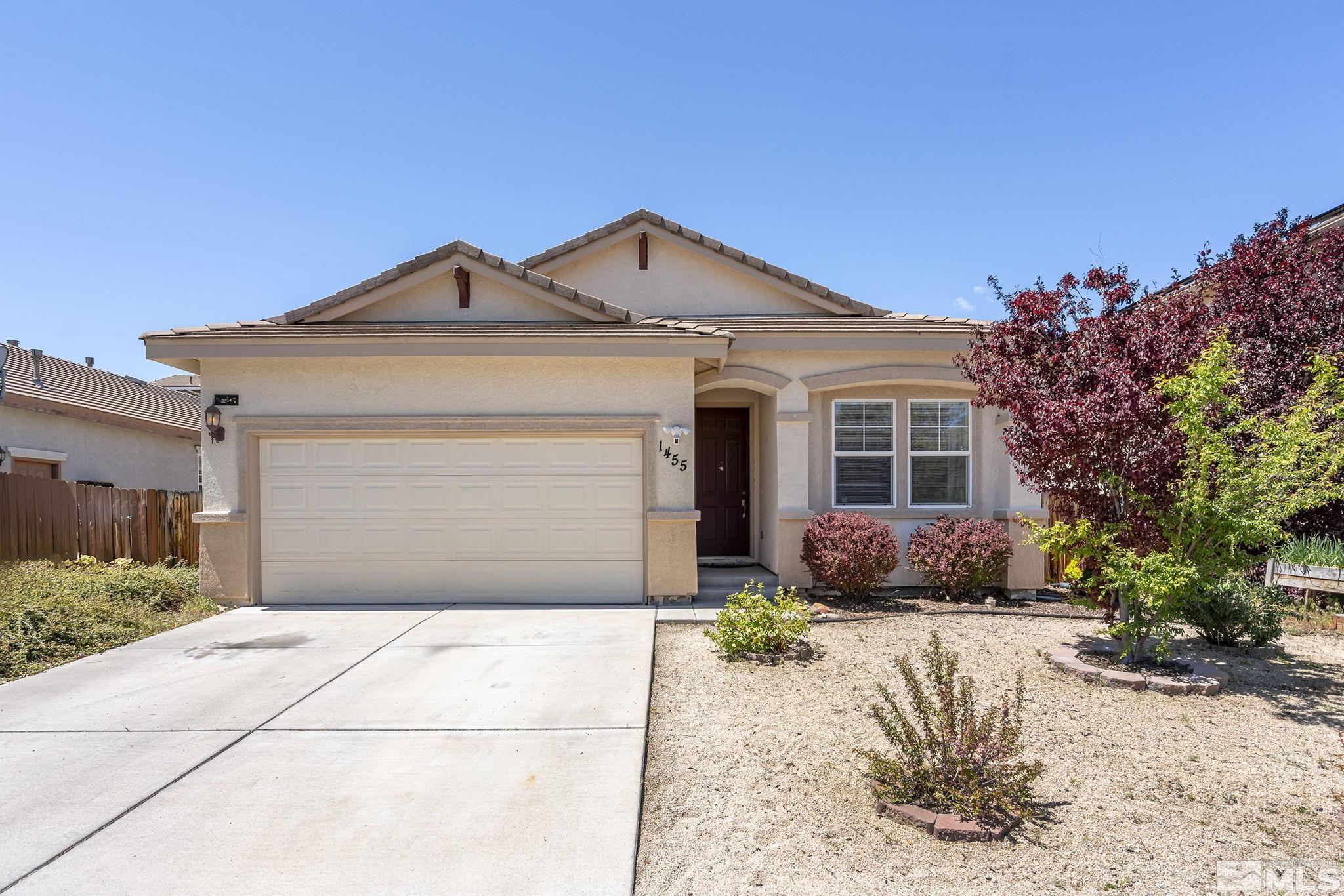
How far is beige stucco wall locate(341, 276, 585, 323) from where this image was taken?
10.6m

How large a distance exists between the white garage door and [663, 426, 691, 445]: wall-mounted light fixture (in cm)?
49

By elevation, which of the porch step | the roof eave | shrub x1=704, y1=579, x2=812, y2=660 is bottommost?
the porch step

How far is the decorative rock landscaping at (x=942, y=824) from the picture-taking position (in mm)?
3812

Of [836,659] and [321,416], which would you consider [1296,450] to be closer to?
[836,659]

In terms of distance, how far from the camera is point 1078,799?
427cm

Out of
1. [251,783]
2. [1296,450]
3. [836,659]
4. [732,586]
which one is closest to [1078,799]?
[836,659]

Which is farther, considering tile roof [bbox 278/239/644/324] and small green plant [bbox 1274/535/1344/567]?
tile roof [bbox 278/239/644/324]

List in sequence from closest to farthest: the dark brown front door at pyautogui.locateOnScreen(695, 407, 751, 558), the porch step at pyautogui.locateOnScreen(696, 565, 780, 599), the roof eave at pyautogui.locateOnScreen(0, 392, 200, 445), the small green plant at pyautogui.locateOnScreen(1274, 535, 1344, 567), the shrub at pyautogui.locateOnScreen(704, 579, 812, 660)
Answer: the shrub at pyautogui.locateOnScreen(704, 579, 812, 660) → the small green plant at pyautogui.locateOnScreen(1274, 535, 1344, 567) → the porch step at pyautogui.locateOnScreen(696, 565, 780, 599) → the dark brown front door at pyautogui.locateOnScreen(695, 407, 751, 558) → the roof eave at pyautogui.locateOnScreen(0, 392, 200, 445)

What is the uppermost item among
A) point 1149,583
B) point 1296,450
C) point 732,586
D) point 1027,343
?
point 1027,343

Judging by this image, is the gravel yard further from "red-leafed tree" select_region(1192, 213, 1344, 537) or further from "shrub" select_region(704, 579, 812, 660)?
"red-leafed tree" select_region(1192, 213, 1344, 537)

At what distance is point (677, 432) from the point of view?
10.1 m

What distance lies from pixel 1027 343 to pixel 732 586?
5.42 meters

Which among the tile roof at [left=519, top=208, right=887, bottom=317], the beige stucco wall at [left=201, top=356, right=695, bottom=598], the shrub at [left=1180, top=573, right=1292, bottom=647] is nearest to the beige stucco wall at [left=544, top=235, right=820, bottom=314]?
the tile roof at [left=519, top=208, right=887, bottom=317]

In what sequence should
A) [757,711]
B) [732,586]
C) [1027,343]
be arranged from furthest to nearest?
[732,586] < [1027,343] < [757,711]
